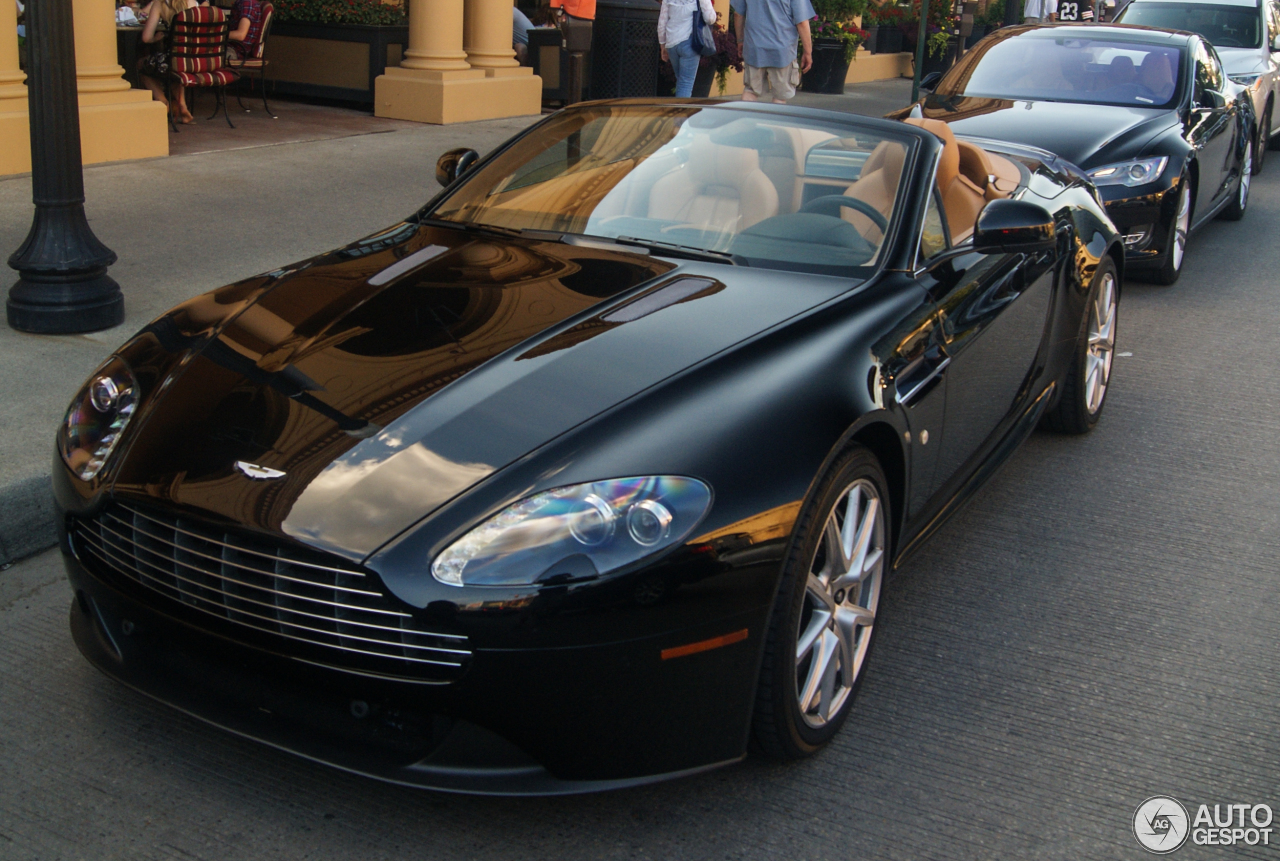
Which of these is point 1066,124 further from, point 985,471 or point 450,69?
point 450,69

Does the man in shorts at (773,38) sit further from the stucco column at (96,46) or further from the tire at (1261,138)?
the stucco column at (96,46)

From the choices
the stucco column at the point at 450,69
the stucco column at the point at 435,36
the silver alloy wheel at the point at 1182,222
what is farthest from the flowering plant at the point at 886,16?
the silver alloy wheel at the point at 1182,222

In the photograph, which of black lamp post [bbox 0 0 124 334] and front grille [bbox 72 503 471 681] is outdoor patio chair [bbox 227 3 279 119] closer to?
black lamp post [bbox 0 0 124 334]

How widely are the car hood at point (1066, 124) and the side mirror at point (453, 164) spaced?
4072 mm

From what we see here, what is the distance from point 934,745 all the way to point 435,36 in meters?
11.6

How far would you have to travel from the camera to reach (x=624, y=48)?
14703 millimetres

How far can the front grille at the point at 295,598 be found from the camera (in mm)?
2375

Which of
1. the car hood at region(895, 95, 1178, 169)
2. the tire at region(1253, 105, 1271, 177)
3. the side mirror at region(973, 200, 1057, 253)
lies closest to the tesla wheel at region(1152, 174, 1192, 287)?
the car hood at region(895, 95, 1178, 169)

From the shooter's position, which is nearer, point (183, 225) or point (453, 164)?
point (453, 164)

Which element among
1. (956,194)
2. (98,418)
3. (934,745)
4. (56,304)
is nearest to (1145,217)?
(956,194)

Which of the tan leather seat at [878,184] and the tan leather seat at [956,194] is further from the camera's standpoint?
the tan leather seat at [956,194]

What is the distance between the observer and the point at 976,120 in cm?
805

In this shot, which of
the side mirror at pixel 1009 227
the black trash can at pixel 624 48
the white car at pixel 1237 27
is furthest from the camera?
the black trash can at pixel 624 48

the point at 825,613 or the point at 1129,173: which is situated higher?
the point at 1129,173
